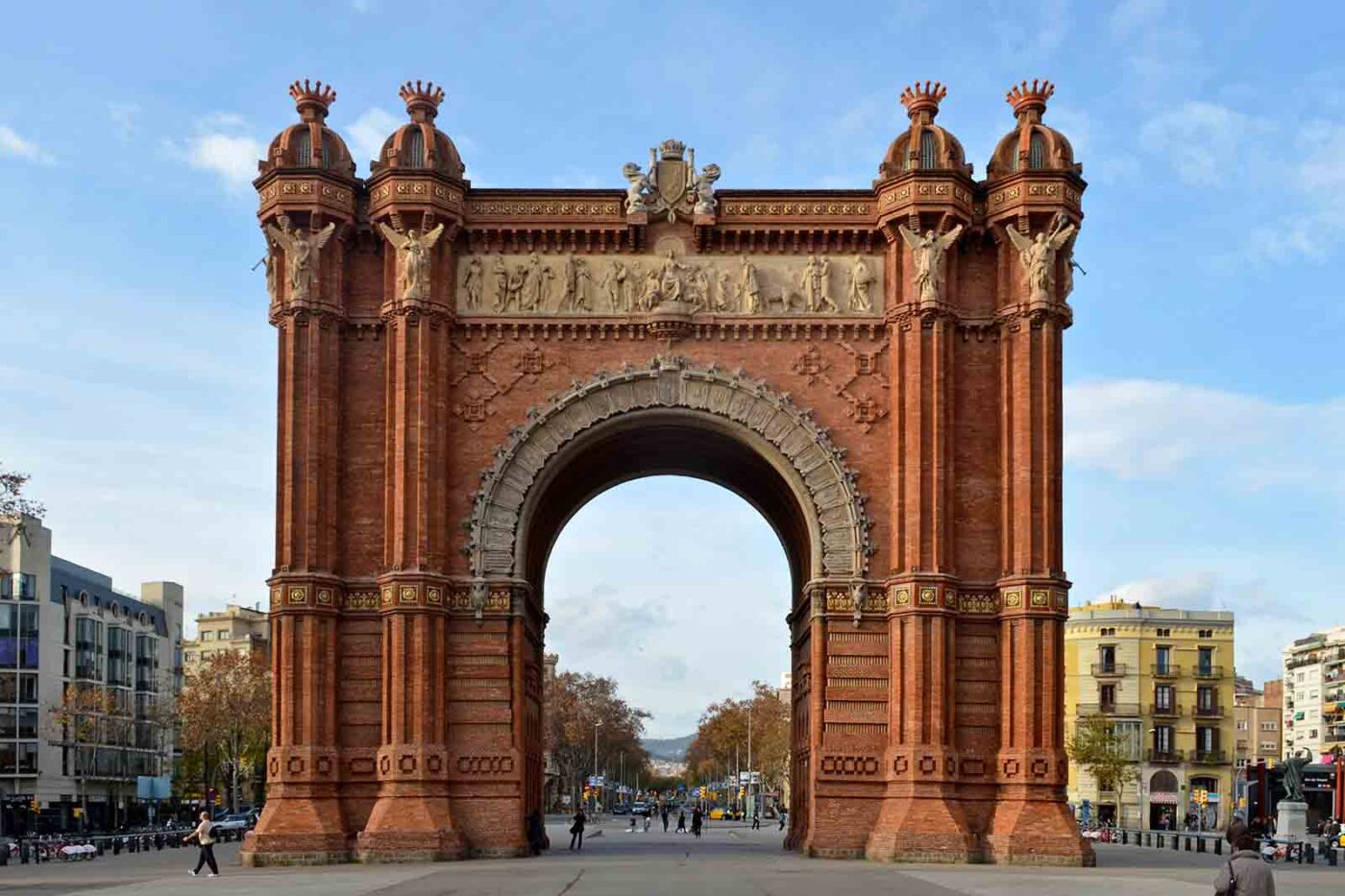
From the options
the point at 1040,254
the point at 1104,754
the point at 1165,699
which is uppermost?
the point at 1040,254

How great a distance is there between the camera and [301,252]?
41.8 metres

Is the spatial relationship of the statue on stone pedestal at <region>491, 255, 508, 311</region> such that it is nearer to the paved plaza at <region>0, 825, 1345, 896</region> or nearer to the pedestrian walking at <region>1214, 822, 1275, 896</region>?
the paved plaza at <region>0, 825, 1345, 896</region>

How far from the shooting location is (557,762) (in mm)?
135625

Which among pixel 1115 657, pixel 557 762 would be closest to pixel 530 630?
pixel 1115 657

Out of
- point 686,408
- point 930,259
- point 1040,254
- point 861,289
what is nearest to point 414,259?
point 686,408

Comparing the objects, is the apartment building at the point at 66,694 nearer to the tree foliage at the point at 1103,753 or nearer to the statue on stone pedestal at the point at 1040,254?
the tree foliage at the point at 1103,753

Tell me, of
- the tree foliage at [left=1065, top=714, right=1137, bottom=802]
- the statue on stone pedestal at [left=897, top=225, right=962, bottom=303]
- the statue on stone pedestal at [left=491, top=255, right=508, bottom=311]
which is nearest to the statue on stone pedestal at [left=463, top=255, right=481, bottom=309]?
the statue on stone pedestal at [left=491, top=255, right=508, bottom=311]

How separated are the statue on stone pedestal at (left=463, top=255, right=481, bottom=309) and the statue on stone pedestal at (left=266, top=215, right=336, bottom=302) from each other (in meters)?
3.32

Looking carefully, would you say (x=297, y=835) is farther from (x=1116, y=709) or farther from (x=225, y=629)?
(x=225, y=629)

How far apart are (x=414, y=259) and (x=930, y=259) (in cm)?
1189

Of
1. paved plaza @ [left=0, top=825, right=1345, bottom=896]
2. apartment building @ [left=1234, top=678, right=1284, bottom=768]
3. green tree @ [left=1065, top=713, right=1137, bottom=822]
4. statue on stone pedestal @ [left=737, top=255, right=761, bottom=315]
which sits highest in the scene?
statue on stone pedestal @ [left=737, top=255, right=761, bottom=315]

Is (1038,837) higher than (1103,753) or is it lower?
higher

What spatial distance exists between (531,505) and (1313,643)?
117 metres

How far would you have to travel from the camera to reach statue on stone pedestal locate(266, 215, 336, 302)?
41.7 m
